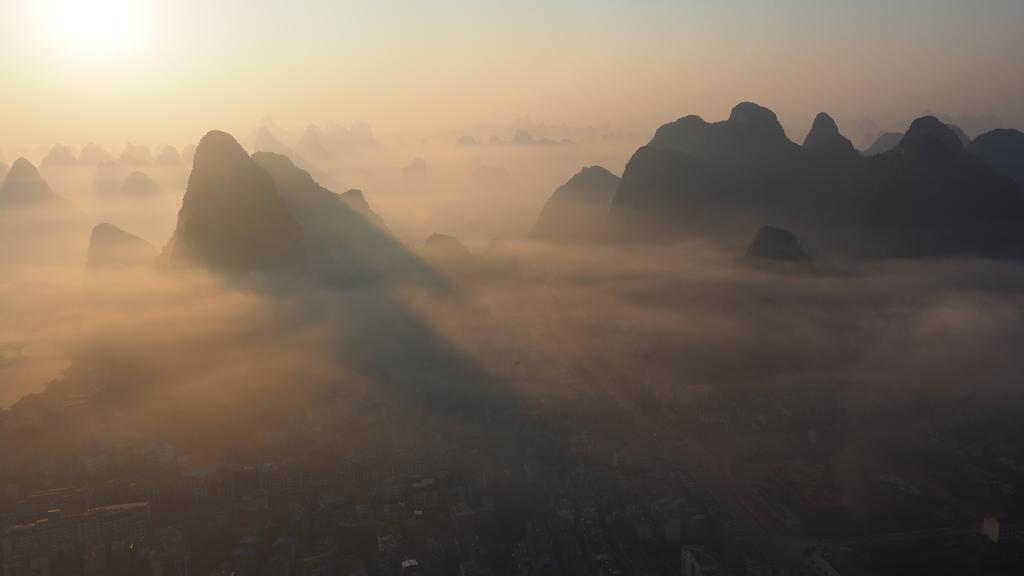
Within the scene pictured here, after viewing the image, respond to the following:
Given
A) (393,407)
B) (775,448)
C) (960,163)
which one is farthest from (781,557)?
(960,163)

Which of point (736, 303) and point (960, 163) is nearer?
point (736, 303)

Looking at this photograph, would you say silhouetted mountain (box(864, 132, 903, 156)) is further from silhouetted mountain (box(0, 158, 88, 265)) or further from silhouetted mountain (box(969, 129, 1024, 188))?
silhouetted mountain (box(0, 158, 88, 265))

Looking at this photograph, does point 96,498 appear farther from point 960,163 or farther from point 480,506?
point 960,163

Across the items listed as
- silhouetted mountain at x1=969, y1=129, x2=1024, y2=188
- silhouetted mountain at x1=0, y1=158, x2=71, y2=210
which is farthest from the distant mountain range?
silhouetted mountain at x1=969, y1=129, x2=1024, y2=188

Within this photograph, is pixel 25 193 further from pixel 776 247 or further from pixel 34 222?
pixel 776 247

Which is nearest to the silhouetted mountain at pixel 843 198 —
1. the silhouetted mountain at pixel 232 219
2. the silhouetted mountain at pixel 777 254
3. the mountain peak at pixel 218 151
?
the silhouetted mountain at pixel 777 254

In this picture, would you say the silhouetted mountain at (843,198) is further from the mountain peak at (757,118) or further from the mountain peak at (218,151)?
the mountain peak at (218,151)
